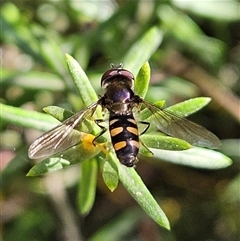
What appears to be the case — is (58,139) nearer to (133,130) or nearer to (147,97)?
(133,130)

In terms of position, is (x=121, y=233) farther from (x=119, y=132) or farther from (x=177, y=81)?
(x=119, y=132)

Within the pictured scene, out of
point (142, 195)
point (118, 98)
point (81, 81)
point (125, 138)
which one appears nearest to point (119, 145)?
point (125, 138)

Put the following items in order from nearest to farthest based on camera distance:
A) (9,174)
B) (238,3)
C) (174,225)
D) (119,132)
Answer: (119,132), (9,174), (174,225), (238,3)

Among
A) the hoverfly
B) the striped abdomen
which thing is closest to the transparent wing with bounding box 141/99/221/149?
the hoverfly

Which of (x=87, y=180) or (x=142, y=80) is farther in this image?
(x=87, y=180)

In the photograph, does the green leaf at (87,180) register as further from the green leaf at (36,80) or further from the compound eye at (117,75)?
the green leaf at (36,80)

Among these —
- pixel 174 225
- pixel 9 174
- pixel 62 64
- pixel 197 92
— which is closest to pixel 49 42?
pixel 62 64

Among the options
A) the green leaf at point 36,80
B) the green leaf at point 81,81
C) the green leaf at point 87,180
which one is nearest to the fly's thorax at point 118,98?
the green leaf at point 81,81
